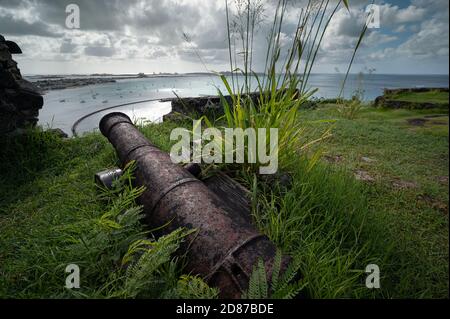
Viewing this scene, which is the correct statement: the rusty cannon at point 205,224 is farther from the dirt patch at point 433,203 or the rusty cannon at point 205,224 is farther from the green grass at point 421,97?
the green grass at point 421,97

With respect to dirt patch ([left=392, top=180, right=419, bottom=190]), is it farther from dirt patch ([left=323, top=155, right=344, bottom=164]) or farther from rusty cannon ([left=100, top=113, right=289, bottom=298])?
rusty cannon ([left=100, top=113, right=289, bottom=298])

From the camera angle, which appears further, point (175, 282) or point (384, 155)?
point (384, 155)

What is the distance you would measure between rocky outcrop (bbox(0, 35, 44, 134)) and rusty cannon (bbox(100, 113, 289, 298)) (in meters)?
3.58

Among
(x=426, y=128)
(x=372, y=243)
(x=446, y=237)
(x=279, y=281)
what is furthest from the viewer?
(x=426, y=128)

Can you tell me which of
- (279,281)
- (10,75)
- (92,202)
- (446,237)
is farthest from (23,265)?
(10,75)

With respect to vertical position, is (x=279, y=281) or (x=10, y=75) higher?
(x=10, y=75)

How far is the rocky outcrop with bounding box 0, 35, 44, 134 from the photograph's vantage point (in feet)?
14.0

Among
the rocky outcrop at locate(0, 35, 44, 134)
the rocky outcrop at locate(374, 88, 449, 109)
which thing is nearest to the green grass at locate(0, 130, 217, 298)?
the rocky outcrop at locate(0, 35, 44, 134)

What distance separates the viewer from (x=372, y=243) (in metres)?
2.11

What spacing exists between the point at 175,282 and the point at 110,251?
1.68ft

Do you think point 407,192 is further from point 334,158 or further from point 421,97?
point 421,97

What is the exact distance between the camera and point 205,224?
1.57m

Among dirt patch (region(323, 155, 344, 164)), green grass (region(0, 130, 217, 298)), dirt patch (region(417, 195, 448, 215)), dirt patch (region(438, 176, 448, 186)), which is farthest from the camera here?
dirt patch (region(323, 155, 344, 164))
